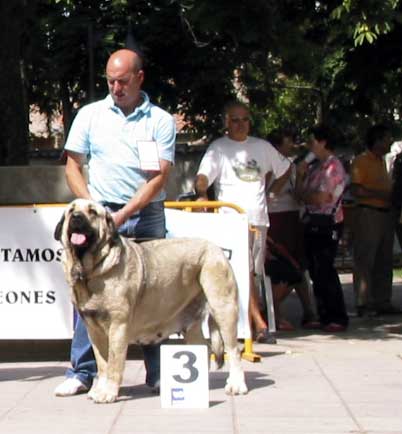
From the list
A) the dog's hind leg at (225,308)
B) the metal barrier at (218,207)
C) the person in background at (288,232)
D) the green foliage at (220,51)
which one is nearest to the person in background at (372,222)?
the green foliage at (220,51)

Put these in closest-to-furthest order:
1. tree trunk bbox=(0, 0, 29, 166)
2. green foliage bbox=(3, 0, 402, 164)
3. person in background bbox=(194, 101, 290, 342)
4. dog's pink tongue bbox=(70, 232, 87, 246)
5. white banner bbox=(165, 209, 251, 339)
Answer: dog's pink tongue bbox=(70, 232, 87, 246)
white banner bbox=(165, 209, 251, 339)
person in background bbox=(194, 101, 290, 342)
green foliage bbox=(3, 0, 402, 164)
tree trunk bbox=(0, 0, 29, 166)

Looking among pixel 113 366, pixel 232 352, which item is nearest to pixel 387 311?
pixel 232 352

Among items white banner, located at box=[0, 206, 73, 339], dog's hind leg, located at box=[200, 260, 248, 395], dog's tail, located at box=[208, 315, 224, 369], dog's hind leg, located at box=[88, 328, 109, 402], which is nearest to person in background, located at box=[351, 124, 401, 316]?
white banner, located at box=[0, 206, 73, 339]

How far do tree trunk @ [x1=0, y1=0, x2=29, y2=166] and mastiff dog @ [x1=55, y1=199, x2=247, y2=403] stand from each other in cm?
538

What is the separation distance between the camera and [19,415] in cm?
770

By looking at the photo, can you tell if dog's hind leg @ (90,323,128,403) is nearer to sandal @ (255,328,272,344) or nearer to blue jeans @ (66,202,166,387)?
blue jeans @ (66,202,166,387)

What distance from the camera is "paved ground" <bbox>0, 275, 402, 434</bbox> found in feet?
23.9

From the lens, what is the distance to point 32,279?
10.1 metres

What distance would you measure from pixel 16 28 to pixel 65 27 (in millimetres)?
3724

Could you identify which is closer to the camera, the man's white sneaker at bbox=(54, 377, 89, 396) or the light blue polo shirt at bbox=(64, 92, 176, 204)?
the light blue polo shirt at bbox=(64, 92, 176, 204)

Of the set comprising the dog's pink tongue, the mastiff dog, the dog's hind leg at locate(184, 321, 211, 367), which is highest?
the dog's pink tongue

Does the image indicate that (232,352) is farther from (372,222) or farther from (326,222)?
(372,222)

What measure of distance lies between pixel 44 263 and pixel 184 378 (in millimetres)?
2733

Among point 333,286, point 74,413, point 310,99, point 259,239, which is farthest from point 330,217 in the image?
point 310,99
